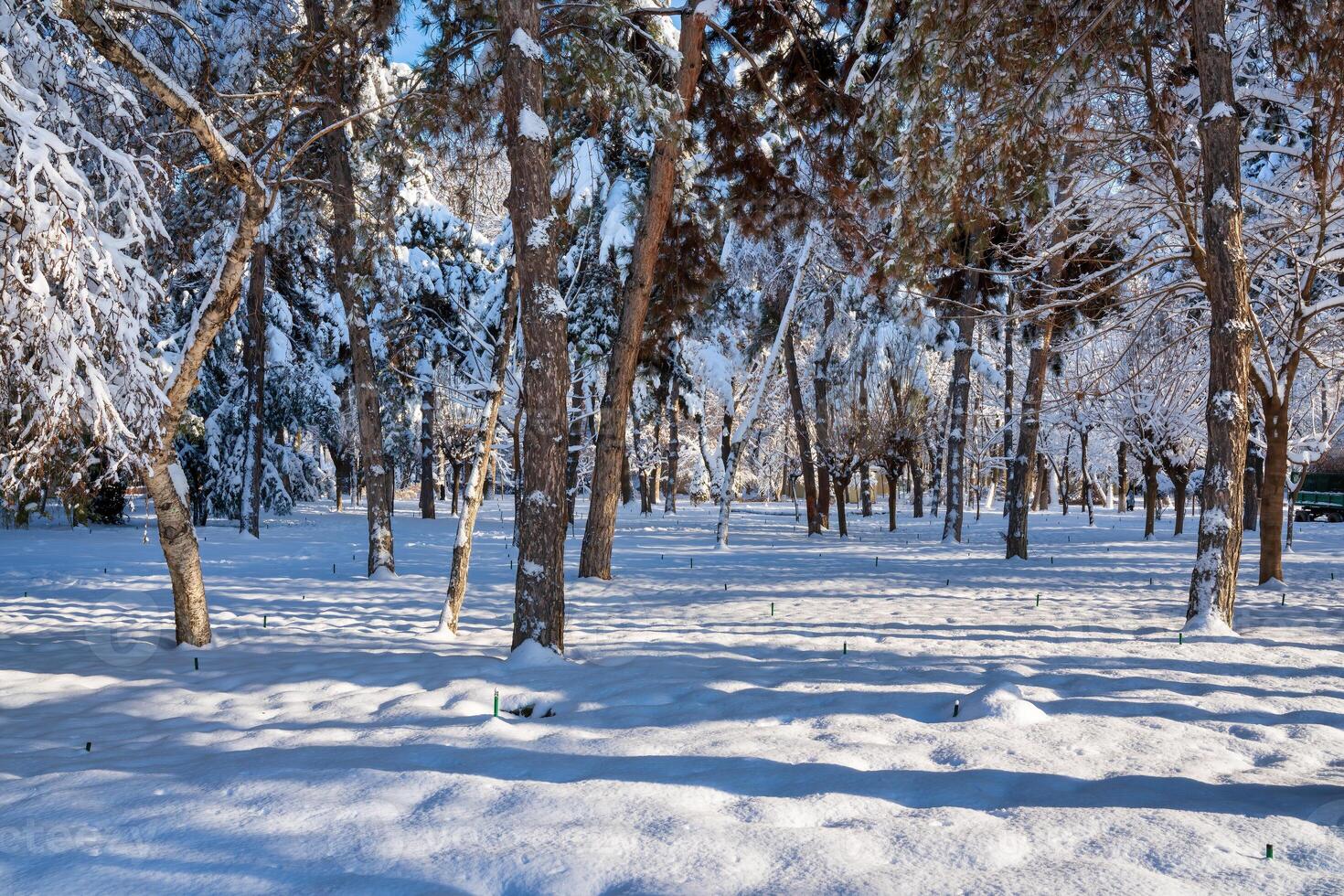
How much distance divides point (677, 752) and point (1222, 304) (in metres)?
6.91

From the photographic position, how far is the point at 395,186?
31.8ft

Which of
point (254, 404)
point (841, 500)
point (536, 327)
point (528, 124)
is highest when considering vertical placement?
point (528, 124)

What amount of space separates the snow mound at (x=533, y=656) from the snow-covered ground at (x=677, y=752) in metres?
0.05

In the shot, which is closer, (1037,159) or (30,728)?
(30,728)

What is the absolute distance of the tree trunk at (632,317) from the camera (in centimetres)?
1088

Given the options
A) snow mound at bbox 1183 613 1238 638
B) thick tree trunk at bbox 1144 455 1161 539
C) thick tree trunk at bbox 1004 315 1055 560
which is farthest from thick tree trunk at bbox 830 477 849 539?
snow mound at bbox 1183 613 1238 638

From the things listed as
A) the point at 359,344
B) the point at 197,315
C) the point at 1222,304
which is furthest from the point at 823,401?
the point at 197,315

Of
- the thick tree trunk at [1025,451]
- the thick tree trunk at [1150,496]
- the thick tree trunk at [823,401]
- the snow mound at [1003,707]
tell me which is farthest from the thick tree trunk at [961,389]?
the snow mound at [1003,707]

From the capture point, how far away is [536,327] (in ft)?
20.6

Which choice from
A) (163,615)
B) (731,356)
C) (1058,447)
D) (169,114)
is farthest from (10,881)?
(1058,447)

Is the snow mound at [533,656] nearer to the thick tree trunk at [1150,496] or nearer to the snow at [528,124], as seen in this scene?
the snow at [528,124]

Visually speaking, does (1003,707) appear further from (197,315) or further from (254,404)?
(254,404)

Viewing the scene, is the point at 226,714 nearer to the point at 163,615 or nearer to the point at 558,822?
the point at 558,822

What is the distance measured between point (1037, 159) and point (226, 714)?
951 centimetres
